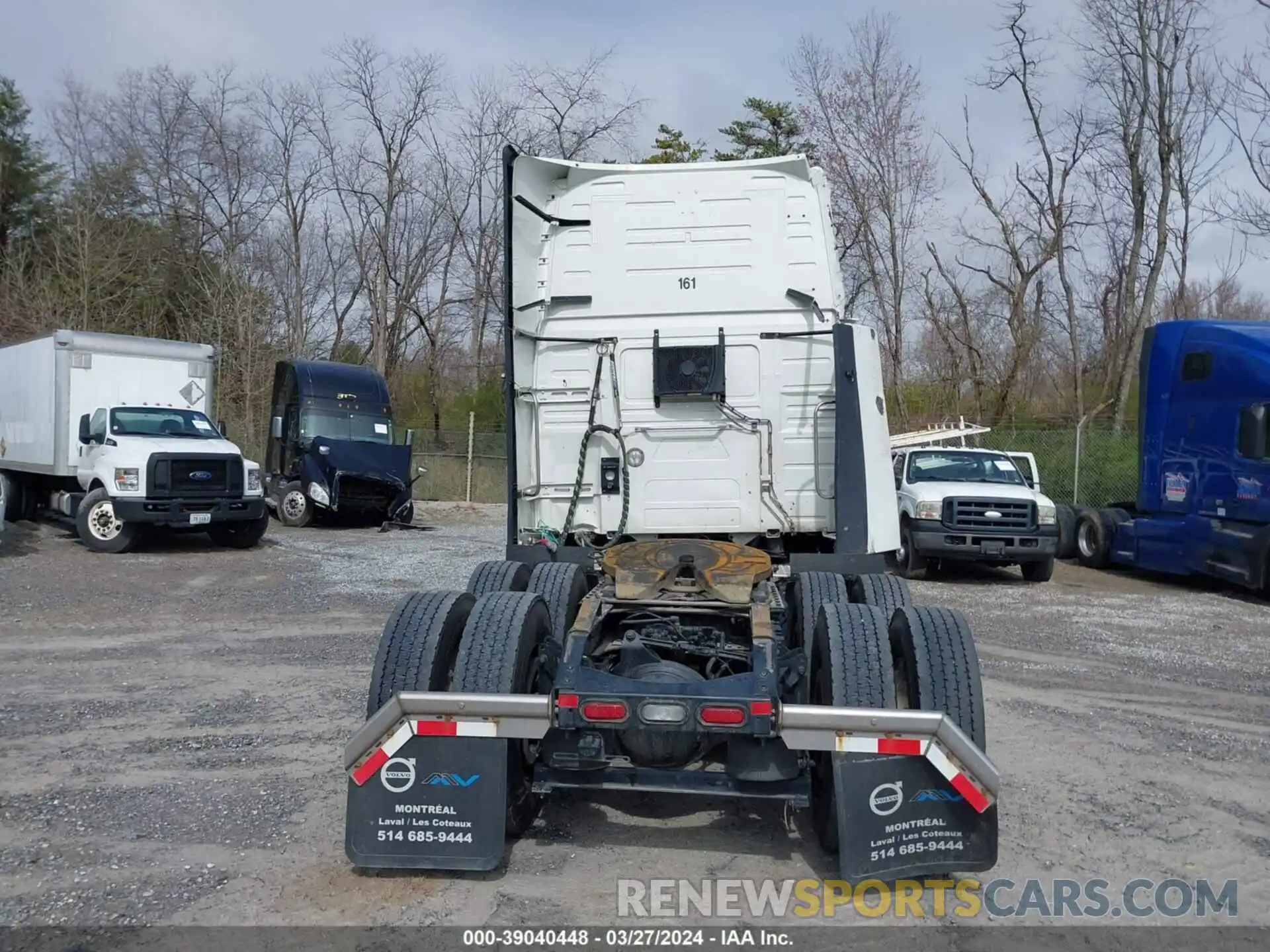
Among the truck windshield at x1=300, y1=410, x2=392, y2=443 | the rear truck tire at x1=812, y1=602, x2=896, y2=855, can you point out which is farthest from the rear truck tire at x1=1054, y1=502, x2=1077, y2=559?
the rear truck tire at x1=812, y1=602, x2=896, y2=855

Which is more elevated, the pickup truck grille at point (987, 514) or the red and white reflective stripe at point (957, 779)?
the pickup truck grille at point (987, 514)

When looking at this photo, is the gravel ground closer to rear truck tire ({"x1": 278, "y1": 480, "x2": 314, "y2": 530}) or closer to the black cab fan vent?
the black cab fan vent

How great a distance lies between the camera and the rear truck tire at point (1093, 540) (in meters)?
15.9

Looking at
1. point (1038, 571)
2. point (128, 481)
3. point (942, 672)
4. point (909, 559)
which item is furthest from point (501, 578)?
point (128, 481)

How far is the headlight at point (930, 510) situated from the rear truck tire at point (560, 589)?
352 inches

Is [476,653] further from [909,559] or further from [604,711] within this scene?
[909,559]

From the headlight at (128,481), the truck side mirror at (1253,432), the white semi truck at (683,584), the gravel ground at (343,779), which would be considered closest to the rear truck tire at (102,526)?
the headlight at (128,481)

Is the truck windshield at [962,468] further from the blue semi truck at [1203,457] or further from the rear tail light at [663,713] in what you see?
the rear tail light at [663,713]

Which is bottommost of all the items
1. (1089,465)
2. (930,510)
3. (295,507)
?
(295,507)

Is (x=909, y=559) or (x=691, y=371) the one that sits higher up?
(x=691, y=371)

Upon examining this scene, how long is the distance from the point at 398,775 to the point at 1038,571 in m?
12.3

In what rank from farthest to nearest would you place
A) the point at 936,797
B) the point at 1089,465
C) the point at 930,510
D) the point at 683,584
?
the point at 1089,465, the point at 930,510, the point at 683,584, the point at 936,797

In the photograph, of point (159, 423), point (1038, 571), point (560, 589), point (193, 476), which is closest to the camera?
point (560, 589)

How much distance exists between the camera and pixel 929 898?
4.27 metres
